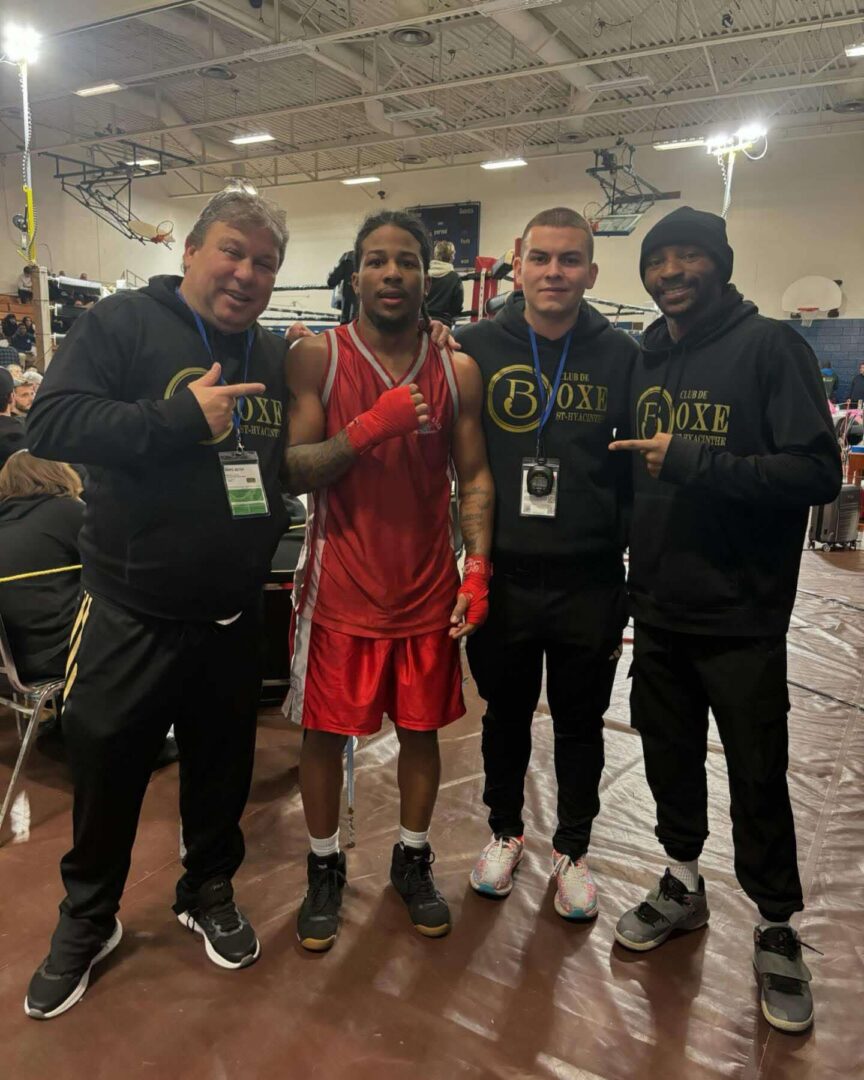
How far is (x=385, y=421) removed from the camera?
1.68 meters

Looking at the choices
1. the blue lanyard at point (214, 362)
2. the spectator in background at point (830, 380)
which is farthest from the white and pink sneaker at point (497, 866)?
the spectator in background at point (830, 380)

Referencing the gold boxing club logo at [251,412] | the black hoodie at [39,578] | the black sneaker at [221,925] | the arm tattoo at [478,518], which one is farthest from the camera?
→ the black hoodie at [39,578]

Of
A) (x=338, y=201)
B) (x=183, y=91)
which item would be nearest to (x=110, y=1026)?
(x=183, y=91)

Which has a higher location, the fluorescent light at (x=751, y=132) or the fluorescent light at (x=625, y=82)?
the fluorescent light at (x=625, y=82)

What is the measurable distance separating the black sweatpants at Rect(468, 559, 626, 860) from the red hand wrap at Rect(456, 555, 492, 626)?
83 mm

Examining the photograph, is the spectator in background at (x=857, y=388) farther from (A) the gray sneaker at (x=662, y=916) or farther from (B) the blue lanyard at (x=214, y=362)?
(B) the blue lanyard at (x=214, y=362)

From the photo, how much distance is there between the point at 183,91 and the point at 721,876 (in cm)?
1442

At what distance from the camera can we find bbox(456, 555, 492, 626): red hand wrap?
187 cm

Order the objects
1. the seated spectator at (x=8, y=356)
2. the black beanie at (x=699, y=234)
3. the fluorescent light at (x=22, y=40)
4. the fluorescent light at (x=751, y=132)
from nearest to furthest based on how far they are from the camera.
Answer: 1. the black beanie at (x=699, y=234)
2. the fluorescent light at (x=22, y=40)
3. the fluorescent light at (x=751, y=132)
4. the seated spectator at (x=8, y=356)

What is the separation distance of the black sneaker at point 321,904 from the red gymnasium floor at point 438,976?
36mm

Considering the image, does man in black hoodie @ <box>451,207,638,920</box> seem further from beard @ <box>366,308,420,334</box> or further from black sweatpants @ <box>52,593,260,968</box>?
black sweatpants @ <box>52,593,260,968</box>

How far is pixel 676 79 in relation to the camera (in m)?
10.3

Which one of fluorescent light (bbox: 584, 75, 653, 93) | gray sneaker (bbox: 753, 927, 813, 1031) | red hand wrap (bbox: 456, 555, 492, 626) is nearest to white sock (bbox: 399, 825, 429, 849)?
red hand wrap (bbox: 456, 555, 492, 626)

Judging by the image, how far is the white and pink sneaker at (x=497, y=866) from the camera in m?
2.10
